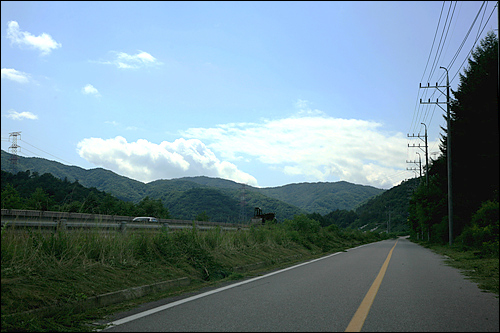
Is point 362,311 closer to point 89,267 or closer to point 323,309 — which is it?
point 323,309

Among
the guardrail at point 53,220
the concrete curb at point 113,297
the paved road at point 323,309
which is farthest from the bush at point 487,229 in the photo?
the guardrail at point 53,220

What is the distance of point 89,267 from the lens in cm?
797

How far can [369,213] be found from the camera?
546ft

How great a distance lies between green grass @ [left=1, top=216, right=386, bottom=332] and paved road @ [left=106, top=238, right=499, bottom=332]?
89cm

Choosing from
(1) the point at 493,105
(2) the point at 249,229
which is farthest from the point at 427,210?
(2) the point at 249,229

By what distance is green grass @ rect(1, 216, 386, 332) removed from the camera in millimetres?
5691

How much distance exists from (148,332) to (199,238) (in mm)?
8207

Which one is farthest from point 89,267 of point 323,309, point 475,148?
point 475,148

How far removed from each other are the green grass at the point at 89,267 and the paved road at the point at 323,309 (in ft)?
2.91

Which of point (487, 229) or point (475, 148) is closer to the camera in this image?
point (487, 229)

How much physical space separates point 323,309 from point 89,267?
4.68m

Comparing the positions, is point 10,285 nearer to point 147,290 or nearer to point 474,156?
point 147,290

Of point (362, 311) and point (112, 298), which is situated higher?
point (362, 311)

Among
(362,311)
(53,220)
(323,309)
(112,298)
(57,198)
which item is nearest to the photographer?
(362,311)
